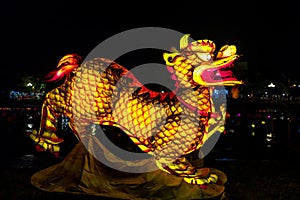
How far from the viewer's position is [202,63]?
299 cm

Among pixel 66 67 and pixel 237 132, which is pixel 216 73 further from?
pixel 237 132

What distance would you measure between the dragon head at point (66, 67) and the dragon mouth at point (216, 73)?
1.31 metres

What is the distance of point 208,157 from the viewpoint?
6039 millimetres

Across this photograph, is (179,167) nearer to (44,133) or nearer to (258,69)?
(44,133)

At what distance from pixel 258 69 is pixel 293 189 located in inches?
552

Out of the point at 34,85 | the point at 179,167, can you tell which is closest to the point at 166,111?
the point at 179,167

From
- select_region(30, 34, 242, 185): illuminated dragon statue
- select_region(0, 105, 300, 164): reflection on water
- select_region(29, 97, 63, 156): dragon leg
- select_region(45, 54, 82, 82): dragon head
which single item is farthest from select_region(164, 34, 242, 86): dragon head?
select_region(0, 105, 300, 164): reflection on water

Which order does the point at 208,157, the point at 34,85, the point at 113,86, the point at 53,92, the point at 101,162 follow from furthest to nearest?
the point at 34,85 → the point at 208,157 → the point at 101,162 → the point at 53,92 → the point at 113,86

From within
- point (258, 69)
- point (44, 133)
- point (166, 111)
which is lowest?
point (44, 133)

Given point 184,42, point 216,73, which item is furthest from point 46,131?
point 216,73

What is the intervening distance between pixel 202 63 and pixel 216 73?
0.16 metres

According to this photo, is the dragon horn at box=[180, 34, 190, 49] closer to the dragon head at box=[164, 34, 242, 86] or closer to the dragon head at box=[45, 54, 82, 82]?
the dragon head at box=[164, 34, 242, 86]

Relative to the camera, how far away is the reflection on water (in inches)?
267

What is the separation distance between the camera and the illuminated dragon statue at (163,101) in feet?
9.89
